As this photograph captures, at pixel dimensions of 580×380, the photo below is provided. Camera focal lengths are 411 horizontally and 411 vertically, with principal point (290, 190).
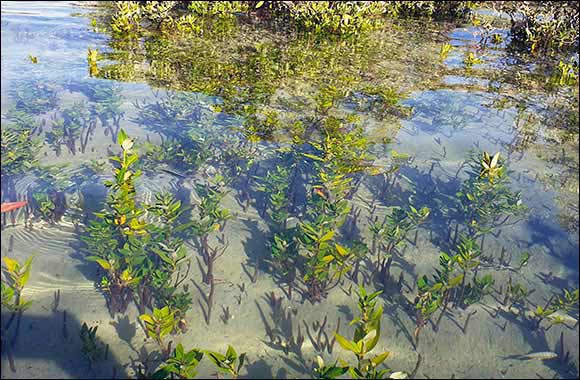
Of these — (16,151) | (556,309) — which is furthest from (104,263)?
(556,309)

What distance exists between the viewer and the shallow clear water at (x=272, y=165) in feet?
10.7

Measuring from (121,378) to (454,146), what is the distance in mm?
4756

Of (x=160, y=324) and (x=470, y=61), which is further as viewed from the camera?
A: (x=470, y=61)

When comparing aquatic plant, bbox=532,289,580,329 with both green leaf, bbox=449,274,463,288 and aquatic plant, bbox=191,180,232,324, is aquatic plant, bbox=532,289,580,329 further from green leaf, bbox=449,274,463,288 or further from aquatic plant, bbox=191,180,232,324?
aquatic plant, bbox=191,180,232,324

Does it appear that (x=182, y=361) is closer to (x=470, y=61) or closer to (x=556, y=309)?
(x=556, y=309)

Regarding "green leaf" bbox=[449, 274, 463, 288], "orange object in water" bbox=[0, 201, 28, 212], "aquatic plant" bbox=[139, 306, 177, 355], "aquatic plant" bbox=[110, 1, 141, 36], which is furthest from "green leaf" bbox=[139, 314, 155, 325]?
"aquatic plant" bbox=[110, 1, 141, 36]

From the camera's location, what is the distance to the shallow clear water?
3270 mm

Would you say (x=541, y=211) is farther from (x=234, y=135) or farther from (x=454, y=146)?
(x=234, y=135)

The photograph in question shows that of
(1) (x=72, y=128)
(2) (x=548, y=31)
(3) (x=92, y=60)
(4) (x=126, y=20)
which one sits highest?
(2) (x=548, y=31)

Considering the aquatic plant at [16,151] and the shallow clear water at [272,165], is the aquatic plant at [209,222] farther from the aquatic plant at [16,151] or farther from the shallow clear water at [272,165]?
the aquatic plant at [16,151]

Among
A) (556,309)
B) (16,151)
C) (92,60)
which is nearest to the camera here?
(556,309)

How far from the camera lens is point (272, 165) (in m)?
5.09

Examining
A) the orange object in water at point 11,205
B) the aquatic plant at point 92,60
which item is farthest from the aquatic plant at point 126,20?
the orange object in water at point 11,205

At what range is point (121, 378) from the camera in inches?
116
